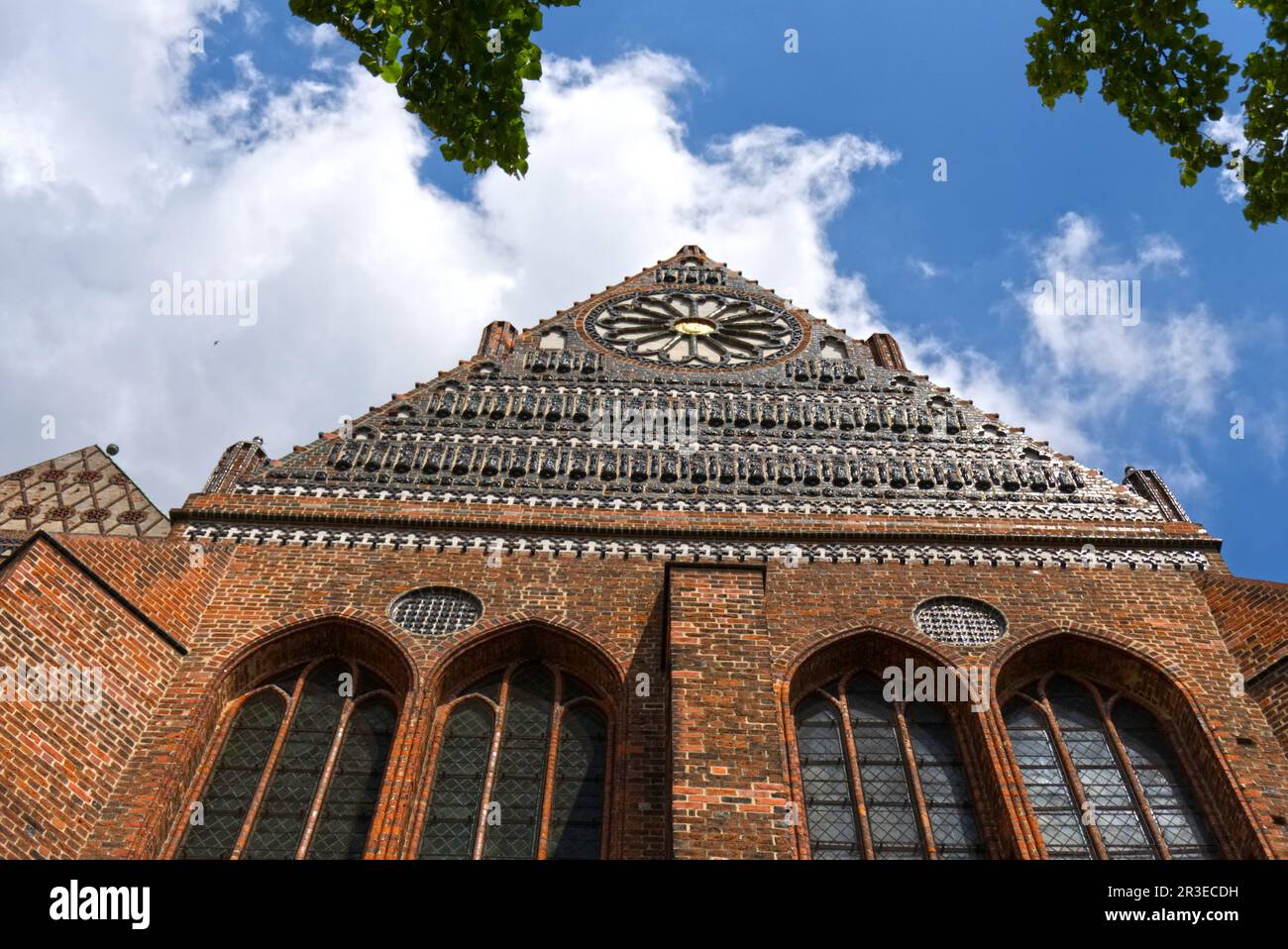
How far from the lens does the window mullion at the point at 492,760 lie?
10102mm

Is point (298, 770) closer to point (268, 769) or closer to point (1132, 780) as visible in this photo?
point (268, 769)

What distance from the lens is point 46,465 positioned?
50.7ft

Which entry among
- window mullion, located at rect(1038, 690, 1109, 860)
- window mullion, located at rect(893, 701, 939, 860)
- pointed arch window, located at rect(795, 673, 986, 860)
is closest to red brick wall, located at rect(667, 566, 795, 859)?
pointed arch window, located at rect(795, 673, 986, 860)


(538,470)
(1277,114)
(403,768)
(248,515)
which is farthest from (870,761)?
(248,515)

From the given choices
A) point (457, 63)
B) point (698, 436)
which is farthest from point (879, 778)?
point (457, 63)

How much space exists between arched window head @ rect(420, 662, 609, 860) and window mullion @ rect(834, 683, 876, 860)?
7.20 feet

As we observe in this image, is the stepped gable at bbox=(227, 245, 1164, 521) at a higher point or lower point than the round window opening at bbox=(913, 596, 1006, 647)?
higher

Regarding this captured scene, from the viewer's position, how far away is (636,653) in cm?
1138

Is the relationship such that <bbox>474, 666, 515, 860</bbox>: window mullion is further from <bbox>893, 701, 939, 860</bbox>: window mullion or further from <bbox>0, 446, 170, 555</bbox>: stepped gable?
<bbox>0, 446, 170, 555</bbox>: stepped gable

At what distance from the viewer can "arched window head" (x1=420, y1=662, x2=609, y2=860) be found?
33.2ft

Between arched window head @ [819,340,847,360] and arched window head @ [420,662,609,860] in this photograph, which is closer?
arched window head @ [420,662,609,860]

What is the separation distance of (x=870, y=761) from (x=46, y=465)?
435 inches

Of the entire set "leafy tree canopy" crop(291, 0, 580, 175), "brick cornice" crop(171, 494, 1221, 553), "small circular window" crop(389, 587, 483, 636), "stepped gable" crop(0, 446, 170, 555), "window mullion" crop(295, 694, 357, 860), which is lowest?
"window mullion" crop(295, 694, 357, 860)
